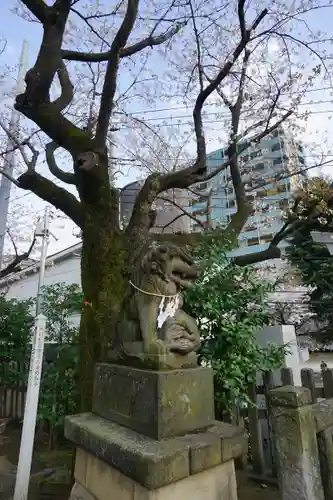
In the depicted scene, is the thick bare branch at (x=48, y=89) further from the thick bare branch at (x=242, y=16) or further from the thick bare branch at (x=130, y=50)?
the thick bare branch at (x=242, y=16)

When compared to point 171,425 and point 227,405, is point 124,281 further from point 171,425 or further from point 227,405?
point 171,425

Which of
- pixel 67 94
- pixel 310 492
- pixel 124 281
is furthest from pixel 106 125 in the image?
pixel 310 492

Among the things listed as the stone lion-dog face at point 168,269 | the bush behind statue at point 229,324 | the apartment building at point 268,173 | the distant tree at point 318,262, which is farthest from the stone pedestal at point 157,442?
the distant tree at point 318,262

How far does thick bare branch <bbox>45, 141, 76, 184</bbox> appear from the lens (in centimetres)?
552

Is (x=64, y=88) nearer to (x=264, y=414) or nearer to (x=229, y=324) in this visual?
(x=229, y=324)

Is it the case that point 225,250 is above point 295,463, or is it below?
above

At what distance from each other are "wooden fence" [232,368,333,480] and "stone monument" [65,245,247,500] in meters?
1.67

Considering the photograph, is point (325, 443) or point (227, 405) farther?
point (227, 405)

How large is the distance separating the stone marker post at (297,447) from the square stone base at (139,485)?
1.14 ft

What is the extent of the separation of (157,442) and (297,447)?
2.61 feet

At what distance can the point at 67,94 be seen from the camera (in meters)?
5.22

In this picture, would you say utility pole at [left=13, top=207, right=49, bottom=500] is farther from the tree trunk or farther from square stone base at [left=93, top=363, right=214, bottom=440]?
square stone base at [left=93, top=363, right=214, bottom=440]

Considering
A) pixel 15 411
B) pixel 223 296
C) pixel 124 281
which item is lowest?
pixel 15 411

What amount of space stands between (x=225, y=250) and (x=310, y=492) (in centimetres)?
250
